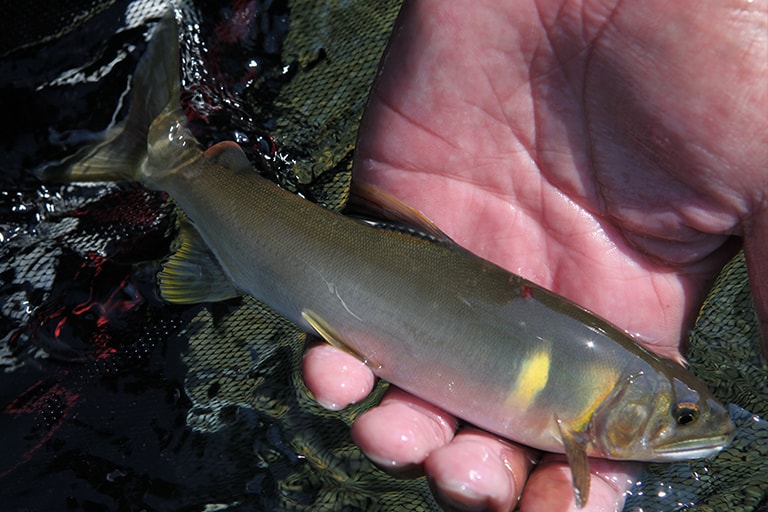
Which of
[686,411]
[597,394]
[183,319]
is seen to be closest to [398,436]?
[597,394]

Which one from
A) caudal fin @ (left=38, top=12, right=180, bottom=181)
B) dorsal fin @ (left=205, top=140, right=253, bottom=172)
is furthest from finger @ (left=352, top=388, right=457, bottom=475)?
caudal fin @ (left=38, top=12, right=180, bottom=181)

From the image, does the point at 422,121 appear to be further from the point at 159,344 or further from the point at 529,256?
the point at 159,344

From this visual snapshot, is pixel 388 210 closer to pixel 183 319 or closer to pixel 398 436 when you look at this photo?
pixel 398 436

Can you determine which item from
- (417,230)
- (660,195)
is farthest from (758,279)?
(417,230)

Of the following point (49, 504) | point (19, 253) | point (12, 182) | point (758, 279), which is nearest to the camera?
point (758, 279)

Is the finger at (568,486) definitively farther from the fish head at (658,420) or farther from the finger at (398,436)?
the finger at (398,436)

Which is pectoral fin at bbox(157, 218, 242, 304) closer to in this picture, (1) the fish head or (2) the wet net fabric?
(2) the wet net fabric
